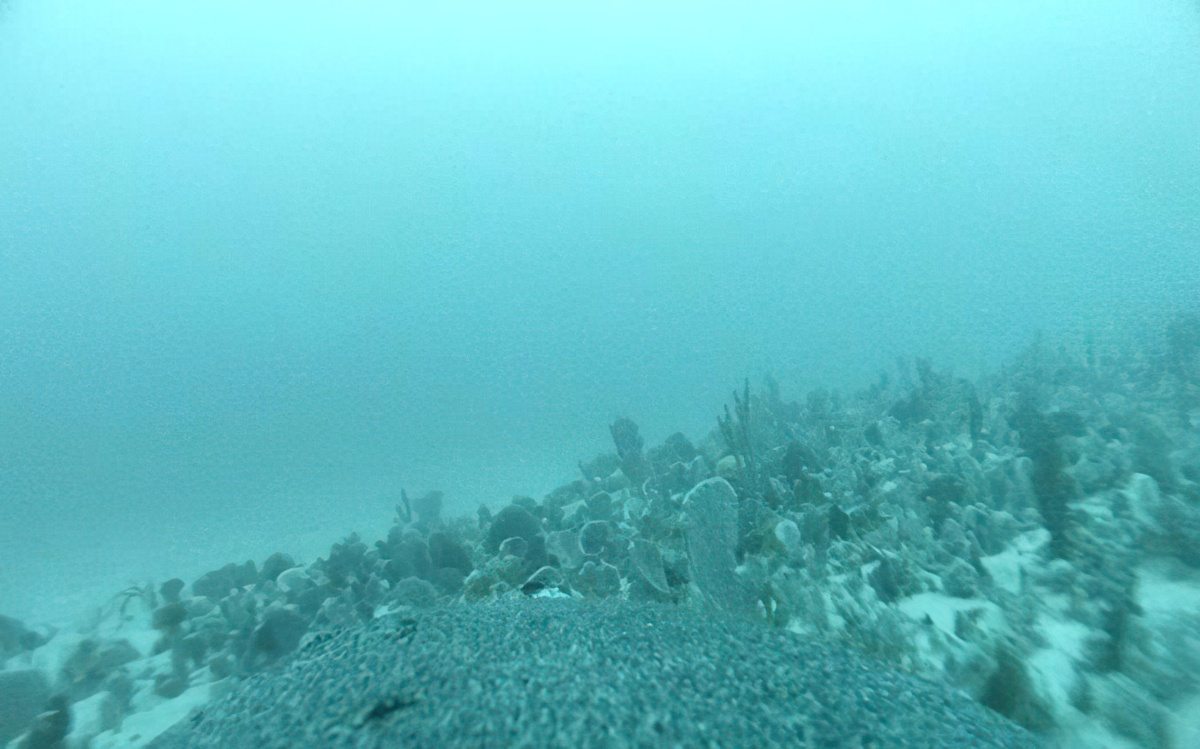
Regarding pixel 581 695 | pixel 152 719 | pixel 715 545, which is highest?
pixel 581 695

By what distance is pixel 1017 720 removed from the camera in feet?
9.61

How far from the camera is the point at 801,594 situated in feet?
14.4

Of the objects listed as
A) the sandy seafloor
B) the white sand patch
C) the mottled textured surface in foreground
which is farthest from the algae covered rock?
the white sand patch

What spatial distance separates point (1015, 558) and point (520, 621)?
160 inches

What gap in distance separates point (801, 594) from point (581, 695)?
8.13 ft

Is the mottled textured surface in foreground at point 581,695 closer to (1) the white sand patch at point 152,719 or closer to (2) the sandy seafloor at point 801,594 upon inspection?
(2) the sandy seafloor at point 801,594

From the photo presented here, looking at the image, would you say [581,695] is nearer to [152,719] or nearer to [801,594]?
[801,594]

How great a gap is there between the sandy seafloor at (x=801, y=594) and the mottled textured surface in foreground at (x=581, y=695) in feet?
0.08

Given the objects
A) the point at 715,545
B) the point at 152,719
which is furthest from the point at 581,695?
the point at 152,719

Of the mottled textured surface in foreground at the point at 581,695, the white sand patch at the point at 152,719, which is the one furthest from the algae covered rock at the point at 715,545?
the white sand patch at the point at 152,719

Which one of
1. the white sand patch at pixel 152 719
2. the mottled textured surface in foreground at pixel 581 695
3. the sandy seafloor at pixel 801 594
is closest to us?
the mottled textured surface in foreground at pixel 581 695

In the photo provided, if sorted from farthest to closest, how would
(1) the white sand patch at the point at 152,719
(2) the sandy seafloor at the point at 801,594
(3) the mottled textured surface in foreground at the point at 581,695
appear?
(1) the white sand patch at the point at 152,719, (2) the sandy seafloor at the point at 801,594, (3) the mottled textured surface in foreground at the point at 581,695

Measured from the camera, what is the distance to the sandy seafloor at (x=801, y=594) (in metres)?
2.90

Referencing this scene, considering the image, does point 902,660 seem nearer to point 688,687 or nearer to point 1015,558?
point 688,687
